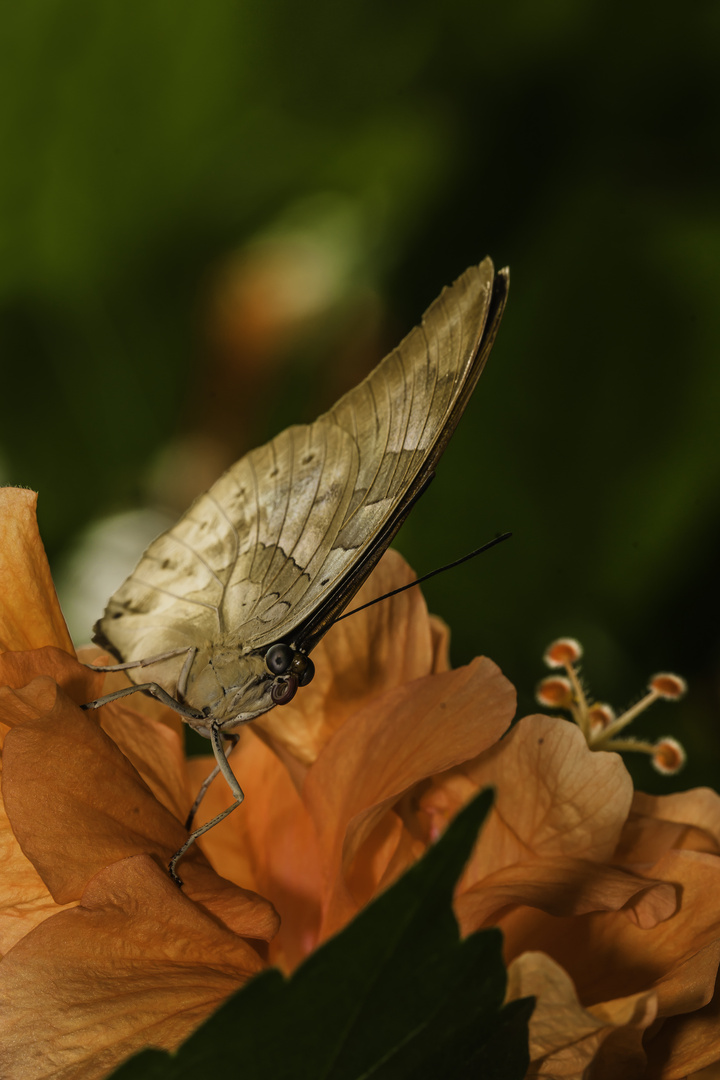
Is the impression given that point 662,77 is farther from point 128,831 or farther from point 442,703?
point 128,831

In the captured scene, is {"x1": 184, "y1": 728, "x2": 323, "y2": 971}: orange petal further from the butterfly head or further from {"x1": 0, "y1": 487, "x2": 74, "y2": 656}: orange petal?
{"x1": 0, "y1": 487, "x2": 74, "y2": 656}: orange petal

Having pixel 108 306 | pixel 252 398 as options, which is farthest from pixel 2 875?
pixel 108 306

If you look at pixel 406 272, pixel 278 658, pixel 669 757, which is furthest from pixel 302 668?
pixel 406 272

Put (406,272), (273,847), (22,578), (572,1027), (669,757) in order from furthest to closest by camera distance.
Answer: (406,272), (669,757), (273,847), (22,578), (572,1027)

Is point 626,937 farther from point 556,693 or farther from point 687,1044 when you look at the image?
point 556,693

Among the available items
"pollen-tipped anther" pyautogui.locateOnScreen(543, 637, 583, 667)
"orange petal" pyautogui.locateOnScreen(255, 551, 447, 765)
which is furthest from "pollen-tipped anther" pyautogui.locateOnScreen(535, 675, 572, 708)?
"orange petal" pyautogui.locateOnScreen(255, 551, 447, 765)

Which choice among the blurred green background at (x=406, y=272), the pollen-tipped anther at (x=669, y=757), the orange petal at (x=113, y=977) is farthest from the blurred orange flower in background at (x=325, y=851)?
the blurred green background at (x=406, y=272)
